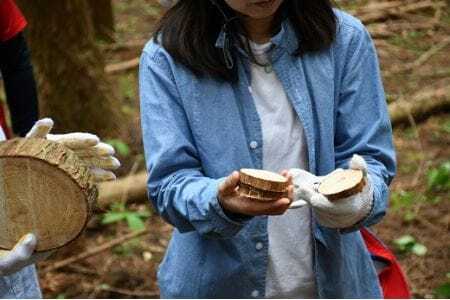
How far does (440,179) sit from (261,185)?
281 cm

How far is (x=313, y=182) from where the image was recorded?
1706 mm

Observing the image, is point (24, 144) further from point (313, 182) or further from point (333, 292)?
point (333, 292)

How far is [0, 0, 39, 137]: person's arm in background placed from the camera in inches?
104

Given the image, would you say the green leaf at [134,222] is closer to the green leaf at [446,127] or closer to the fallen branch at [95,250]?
the fallen branch at [95,250]

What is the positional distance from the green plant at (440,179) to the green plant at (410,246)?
48cm

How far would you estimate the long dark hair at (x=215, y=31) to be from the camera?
180 centimetres

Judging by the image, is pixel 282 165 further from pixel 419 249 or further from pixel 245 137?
pixel 419 249

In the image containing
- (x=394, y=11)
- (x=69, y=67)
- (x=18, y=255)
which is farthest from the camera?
(x=394, y=11)

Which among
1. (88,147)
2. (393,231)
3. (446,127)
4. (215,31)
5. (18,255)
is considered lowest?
(446,127)

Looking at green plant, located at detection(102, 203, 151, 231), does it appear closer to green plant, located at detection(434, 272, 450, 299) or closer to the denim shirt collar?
green plant, located at detection(434, 272, 450, 299)

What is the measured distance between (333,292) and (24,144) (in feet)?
2.54

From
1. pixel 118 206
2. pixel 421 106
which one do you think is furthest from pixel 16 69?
pixel 421 106

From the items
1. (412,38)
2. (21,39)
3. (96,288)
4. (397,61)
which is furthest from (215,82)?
(412,38)

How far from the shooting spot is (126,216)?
13.3 ft
